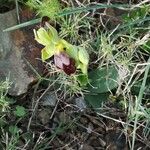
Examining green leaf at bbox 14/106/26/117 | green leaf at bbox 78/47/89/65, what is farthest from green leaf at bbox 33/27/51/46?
green leaf at bbox 14/106/26/117

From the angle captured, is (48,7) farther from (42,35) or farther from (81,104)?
(81,104)

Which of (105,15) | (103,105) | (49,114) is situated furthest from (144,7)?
(49,114)

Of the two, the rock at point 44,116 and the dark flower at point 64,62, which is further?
the rock at point 44,116

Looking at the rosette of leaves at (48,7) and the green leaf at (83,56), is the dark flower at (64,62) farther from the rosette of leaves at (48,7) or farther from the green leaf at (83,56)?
the rosette of leaves at (48,7)

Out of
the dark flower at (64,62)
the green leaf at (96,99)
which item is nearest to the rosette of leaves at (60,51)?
the dark flower at (64,62)

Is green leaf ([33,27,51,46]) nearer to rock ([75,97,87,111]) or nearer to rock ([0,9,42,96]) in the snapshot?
rock ([0,9,42,96])

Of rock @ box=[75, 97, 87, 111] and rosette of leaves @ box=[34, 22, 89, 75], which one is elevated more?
rosette of leaves @ box=[34, 22, 89, 75]
